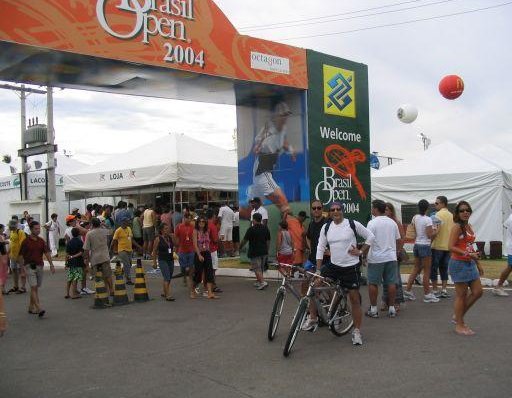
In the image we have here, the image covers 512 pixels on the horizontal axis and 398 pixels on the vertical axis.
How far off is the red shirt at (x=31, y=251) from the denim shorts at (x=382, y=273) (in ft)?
19.0

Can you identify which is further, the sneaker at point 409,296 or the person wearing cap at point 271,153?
the person wearing cap at point 271,153

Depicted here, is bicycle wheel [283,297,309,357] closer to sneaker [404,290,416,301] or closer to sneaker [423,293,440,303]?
sneaker [423,293,440,303]

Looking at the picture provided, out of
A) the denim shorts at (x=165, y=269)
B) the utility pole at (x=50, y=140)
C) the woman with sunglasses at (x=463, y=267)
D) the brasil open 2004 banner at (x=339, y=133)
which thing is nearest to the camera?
the woman with sunglasses at (x=463, y=267)

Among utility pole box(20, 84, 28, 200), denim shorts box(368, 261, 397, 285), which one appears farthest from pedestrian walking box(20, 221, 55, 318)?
utility pole box(20, 84, 28, 200)

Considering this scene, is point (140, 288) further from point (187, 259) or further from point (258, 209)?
point (258, 209)

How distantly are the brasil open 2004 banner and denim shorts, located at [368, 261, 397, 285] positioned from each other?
213 inches

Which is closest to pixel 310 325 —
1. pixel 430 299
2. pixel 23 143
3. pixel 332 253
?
pixel 332 253

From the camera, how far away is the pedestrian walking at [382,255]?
822 centimetres

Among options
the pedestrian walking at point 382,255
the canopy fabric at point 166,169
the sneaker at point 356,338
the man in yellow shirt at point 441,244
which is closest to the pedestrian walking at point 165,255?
the pedestrian walking at point 382,255

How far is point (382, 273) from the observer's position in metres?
8.30

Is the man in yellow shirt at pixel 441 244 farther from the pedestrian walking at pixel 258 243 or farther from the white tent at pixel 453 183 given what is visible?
the white tent at pixel 453 183

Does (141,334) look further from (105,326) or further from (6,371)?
(6,371)

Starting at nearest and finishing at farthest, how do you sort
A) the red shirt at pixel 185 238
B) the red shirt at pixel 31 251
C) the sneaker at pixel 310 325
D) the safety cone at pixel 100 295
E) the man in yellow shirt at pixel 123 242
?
1. the sneaker at pixel 310 325
2. the red shirt at pixel 31 251
3. the safety cone at pixel 100 295
4. the red shirt at pixel 185 238
5. the man in yellow shirt at pixel 123 242

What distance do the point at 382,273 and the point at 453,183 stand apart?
31.7ft
